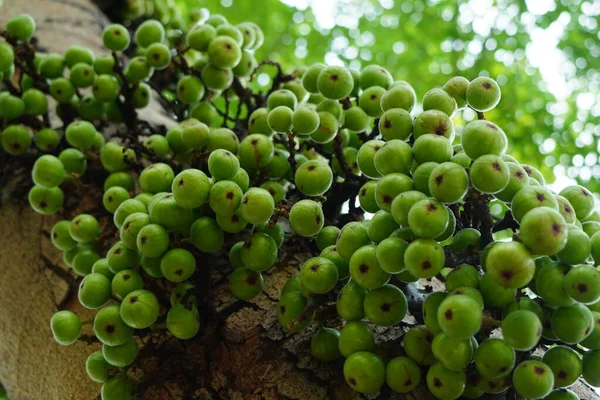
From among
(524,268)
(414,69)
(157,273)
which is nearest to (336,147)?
(157,273)

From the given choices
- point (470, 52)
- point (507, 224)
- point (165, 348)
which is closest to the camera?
point (507, 224)

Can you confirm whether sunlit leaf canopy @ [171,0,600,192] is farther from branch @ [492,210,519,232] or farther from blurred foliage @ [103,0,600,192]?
branch @ [492,210,519,232]

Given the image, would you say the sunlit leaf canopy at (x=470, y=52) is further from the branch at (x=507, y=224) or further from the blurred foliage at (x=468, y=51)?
the branch at (x=507, y=224)

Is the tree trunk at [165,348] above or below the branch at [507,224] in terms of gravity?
below

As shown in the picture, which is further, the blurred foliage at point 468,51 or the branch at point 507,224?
the blurred foliage at point 468,51

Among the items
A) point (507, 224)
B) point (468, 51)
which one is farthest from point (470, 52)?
point (507, 224)

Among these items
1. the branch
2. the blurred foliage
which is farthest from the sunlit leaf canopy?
the branch

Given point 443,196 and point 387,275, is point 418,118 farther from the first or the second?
point 387,275

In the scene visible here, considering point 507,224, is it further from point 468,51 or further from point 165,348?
point 468,51

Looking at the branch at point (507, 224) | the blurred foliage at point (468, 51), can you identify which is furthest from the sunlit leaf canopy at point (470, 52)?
the branch at point (507, 224)
